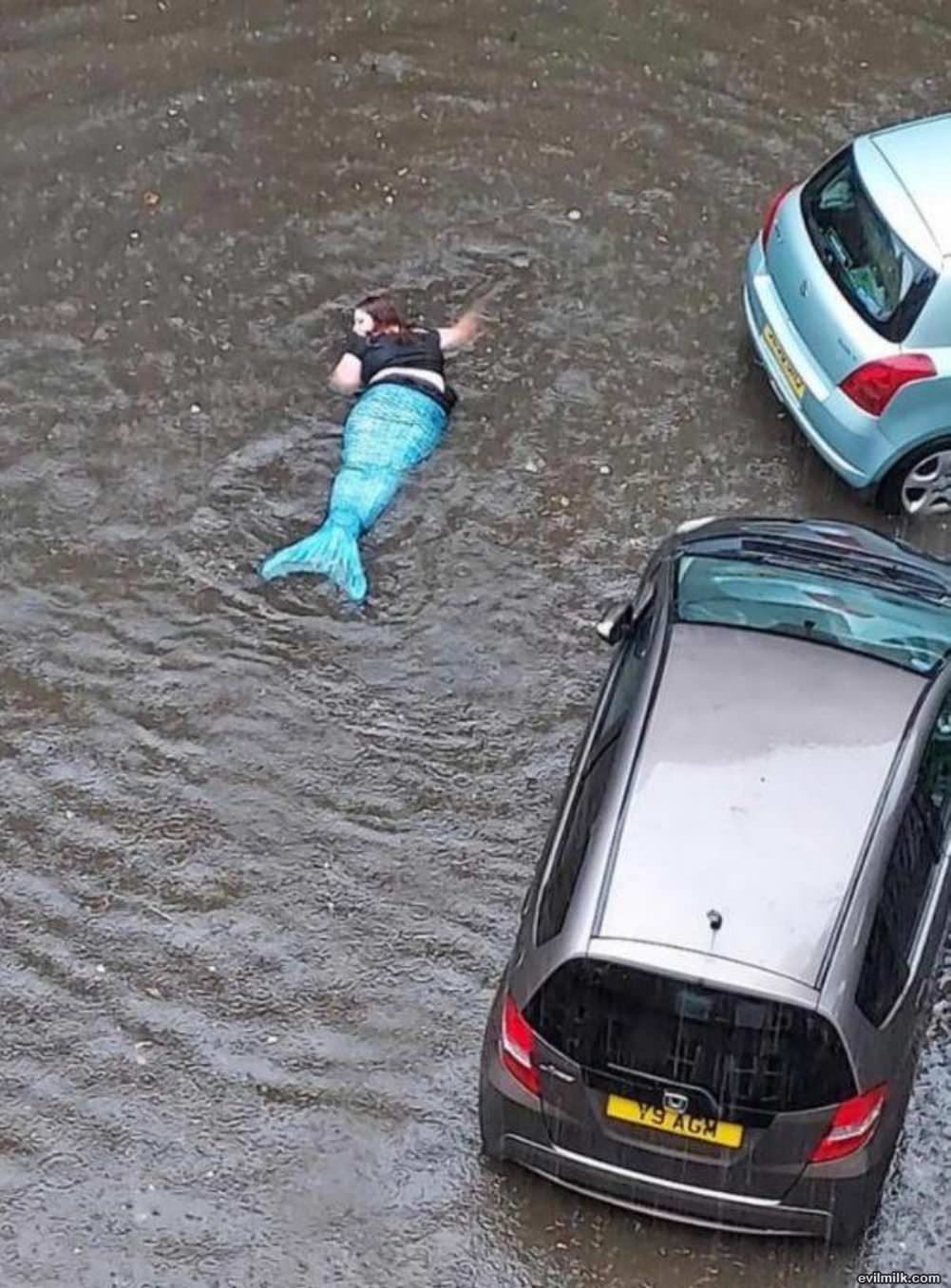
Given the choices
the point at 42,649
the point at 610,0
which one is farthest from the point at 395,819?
the point at 610,0

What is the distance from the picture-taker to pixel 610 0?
1341 centimetres

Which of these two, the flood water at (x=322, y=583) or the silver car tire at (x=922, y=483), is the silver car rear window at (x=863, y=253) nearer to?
the silver car tire at (x=922, y=483)

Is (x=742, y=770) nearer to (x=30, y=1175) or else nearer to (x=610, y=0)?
(x=30, y=1175)

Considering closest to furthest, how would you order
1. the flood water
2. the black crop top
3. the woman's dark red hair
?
the flood water → the black crop top → the woman's dark red hair

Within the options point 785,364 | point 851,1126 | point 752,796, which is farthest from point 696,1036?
point 785,364

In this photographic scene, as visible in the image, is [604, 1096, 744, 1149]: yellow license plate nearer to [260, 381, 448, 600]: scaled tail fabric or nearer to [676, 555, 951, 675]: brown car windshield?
[676, 555, 951, 675]: brown car windshield

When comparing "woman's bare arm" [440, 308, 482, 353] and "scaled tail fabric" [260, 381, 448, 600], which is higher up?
"woman's bare arm" [440, 308, 482, 353]

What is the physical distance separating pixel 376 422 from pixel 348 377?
1.87ft

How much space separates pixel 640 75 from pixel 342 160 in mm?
2174

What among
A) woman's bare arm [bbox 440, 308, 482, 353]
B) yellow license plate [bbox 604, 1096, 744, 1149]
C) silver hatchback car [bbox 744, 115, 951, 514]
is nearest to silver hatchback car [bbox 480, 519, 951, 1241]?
yellow license plate [bbox 604, 1096, 744, 1149]

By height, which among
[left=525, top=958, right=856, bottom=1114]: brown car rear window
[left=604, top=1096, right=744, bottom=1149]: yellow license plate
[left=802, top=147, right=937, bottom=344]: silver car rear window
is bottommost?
[left=604, top=1096, right=744, bottom=1149]: yellow license plate

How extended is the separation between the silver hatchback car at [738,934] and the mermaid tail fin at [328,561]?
2.24 metres

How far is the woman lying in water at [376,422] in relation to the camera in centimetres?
934

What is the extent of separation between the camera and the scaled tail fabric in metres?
9.32
